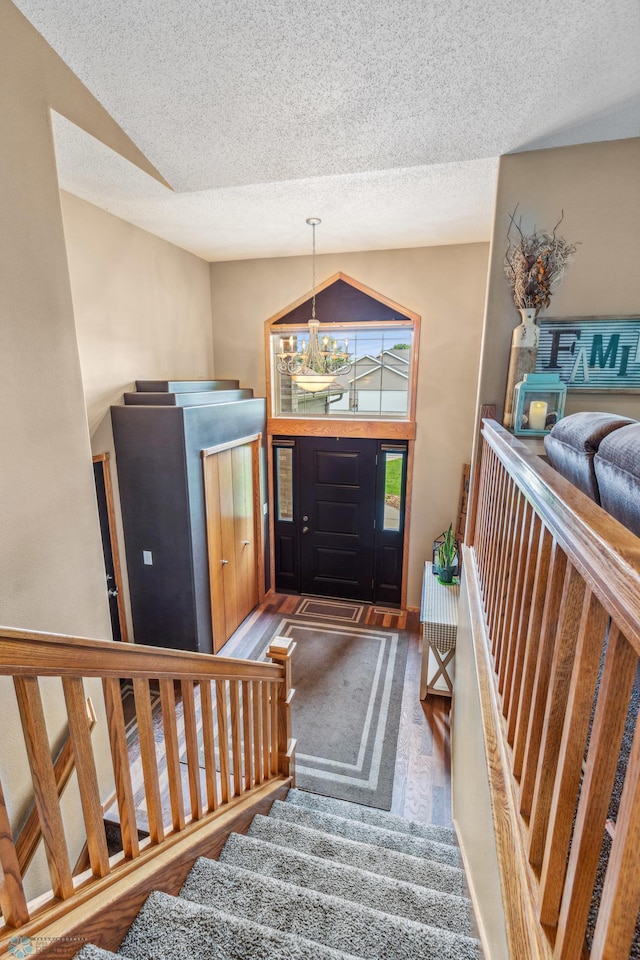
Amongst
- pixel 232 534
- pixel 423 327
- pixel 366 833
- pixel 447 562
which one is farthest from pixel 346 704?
pixel 423 327

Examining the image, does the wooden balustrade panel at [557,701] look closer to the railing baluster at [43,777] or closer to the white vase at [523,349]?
the railing baluster at [43,777]

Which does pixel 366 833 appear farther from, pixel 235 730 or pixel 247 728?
pixel 235 730

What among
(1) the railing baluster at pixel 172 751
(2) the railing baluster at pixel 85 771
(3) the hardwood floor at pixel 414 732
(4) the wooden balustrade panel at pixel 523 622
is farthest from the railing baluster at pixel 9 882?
(3) the hardwood floor at pixel 414 732

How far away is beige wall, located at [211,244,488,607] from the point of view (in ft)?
14.8

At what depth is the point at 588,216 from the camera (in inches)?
95.5

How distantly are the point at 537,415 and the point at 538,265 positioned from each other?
0.83 m

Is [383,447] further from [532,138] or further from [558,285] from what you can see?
[532,138]

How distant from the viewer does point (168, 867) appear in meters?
1.39

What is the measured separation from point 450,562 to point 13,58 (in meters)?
4.42

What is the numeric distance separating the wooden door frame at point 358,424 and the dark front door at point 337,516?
0.45 feet

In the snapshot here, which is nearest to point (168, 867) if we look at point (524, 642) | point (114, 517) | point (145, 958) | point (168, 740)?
point (145, 958)

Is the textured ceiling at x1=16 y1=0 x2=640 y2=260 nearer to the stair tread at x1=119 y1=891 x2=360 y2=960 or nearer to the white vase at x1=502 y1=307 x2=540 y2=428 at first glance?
the white vase at x1=502 y1=307 x2=540 y2=428

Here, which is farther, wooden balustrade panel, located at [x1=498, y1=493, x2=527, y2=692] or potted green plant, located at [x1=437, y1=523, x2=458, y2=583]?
potted green plant, located at [x1=437, y1=523, x2=458, y2=583]

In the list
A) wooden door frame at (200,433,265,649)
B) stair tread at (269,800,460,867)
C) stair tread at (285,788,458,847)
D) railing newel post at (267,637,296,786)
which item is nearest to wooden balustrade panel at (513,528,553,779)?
railing newel post at (267,637,296,786)
